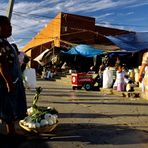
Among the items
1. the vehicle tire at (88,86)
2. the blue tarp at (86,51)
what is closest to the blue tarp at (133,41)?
the vehicle tire at (88,86)

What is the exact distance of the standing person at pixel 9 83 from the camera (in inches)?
265

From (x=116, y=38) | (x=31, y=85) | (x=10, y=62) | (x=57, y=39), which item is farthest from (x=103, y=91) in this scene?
(x=57, y=39)

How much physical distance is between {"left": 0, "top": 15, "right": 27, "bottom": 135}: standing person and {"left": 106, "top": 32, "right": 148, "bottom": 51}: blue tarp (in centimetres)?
1826

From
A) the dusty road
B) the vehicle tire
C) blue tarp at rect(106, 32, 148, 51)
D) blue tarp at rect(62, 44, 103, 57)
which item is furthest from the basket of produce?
blue tarp at rect(62, 44, 103, 57)

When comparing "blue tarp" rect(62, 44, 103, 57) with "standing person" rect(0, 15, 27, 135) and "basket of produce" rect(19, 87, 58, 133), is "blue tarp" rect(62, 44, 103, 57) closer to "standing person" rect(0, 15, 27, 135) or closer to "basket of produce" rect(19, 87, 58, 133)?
"basket of produce" rect(19, 87, 58, 133)

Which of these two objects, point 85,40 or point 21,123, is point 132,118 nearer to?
point 21,123

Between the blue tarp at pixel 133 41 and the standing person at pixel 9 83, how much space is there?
1826 centimetres

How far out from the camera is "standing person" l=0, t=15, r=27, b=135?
6.74 m

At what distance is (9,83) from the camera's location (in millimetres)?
6719

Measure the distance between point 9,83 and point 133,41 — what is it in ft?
67.5

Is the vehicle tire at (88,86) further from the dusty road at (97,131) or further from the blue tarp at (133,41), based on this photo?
the dusty road at (97,131)

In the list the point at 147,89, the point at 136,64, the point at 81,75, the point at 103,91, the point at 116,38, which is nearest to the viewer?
the point at 147,89

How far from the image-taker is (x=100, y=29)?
173 ft

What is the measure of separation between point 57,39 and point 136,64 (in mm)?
19569
